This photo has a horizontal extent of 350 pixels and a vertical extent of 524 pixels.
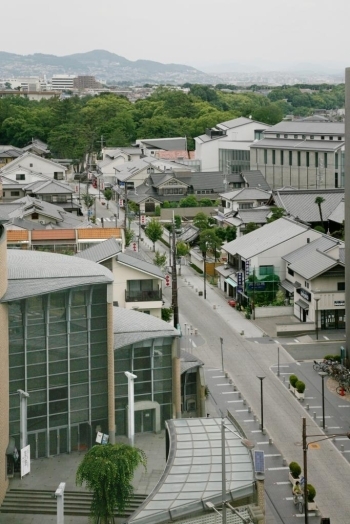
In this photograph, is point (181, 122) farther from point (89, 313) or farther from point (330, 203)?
point (89, 313)

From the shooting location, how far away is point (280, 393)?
2911cm

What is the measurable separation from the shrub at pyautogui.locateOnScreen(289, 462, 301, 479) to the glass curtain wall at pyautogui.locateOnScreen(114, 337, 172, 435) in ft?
12.0

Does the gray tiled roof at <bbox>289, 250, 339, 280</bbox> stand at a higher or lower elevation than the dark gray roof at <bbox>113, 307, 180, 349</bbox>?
lower

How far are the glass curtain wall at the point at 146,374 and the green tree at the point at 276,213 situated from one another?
24.2 meters

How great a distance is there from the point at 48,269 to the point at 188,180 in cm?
4873

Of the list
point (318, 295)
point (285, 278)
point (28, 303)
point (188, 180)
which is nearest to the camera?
point (28, 303)

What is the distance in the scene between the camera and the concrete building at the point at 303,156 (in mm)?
64750

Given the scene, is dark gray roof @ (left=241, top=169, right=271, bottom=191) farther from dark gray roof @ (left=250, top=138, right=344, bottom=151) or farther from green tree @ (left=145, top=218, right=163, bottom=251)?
green tree @ (left=145, top=218, right=163, bottom=251)

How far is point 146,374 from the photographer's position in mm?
23859

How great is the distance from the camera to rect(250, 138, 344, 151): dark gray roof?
65500 mm

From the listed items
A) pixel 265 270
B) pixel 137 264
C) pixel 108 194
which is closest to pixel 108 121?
pixel 108 194

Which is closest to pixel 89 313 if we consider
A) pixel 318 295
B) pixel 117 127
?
pixel 318 295

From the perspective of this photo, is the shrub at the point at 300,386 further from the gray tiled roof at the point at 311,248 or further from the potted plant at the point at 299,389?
the gray tiled roof at the point at 311,248

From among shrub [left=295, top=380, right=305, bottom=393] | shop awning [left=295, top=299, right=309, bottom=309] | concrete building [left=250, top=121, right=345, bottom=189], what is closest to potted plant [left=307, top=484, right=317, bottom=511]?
shrub [left=295, top=380, right=305, bottom=393]
